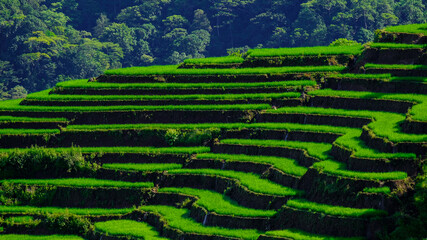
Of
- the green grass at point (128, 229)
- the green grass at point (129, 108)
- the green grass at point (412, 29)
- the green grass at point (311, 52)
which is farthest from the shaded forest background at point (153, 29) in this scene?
the green grass at point (128, 229)

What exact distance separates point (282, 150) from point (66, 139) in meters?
12.0

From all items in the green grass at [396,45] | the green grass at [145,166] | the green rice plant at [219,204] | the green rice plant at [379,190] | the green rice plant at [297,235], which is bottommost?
the green rice plant at [219,204]

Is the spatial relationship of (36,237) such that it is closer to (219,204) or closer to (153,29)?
(219,204)

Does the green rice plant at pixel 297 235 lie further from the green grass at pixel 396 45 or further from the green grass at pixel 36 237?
the green grass at pixel 396 45

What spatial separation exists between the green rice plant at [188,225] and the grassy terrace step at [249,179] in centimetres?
213

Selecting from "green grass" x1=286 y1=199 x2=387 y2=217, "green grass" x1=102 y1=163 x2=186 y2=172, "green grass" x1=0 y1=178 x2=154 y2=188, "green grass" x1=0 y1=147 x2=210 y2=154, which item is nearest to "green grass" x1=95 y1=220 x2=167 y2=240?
"green grass" x1=0 y1=178 x2=154 y2=188

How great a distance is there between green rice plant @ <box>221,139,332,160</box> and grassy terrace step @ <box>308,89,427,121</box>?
387cm

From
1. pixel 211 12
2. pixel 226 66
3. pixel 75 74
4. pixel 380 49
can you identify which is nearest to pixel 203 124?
pixel 226 66

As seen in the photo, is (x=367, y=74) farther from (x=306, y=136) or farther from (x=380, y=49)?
(x=306, y=136)

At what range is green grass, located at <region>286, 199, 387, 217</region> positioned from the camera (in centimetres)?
2864

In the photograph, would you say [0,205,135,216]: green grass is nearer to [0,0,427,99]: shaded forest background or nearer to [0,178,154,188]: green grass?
[0,178,154,188]: green grass

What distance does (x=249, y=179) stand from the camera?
36.0 metres

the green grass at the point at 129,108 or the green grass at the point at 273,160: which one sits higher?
the green grass at the point at 129,108

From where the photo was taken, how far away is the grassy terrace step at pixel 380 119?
3187 centimetres
